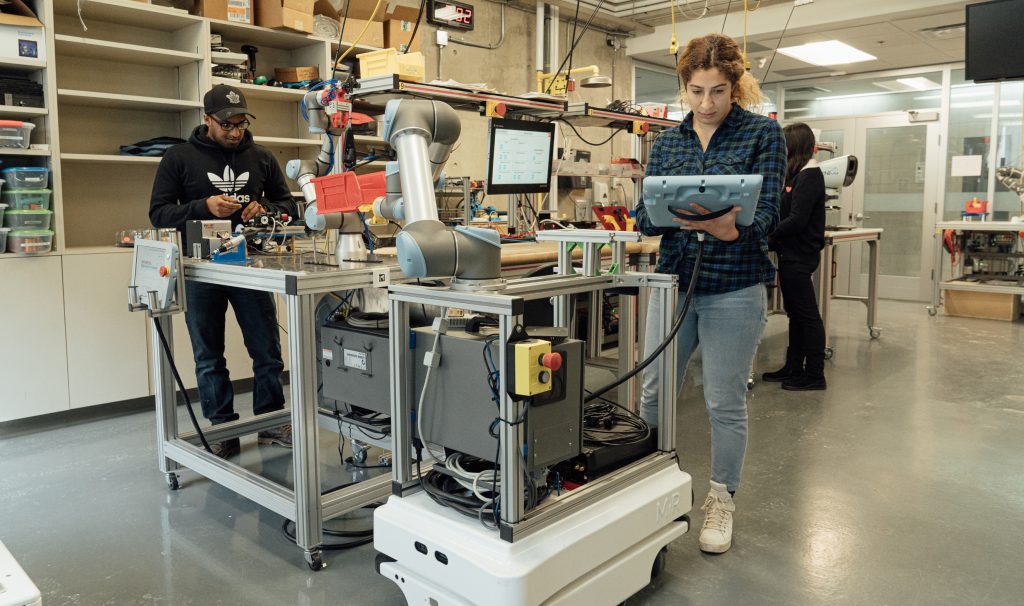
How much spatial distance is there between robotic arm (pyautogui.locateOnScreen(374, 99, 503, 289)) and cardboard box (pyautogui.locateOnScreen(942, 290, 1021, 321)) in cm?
605

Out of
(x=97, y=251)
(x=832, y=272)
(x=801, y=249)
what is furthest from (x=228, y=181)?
(x=832, y=272)

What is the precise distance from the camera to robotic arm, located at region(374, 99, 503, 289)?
1.52m

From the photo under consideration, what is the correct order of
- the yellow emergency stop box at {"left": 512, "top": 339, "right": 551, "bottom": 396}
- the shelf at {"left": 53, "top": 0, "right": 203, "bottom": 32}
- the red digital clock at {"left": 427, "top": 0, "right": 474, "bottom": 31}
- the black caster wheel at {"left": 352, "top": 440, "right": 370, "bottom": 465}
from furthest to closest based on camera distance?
the red digital clock at {"left": 427, "top": 0, "right": 474, "bottom": 31} → the shelf at {"left": 53, "top": 0, "right": 203, "bottom": 32} → the black caster wheel at {"left": 352, "top": 440, "right": 370, "bottom": 465} → the yellow emergency stop box at {"left": 512, "top": 339, "right": 551, "bottom": 396}

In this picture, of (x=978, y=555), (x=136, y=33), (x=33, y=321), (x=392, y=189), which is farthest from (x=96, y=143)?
(x=978, y=555)

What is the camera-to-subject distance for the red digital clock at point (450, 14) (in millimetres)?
5281

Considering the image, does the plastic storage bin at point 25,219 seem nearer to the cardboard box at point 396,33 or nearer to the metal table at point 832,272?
the cardboard box at point 396,33

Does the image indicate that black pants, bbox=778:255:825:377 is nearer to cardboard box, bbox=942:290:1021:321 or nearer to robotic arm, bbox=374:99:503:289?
robotic arm, bbox=374:99:503:289

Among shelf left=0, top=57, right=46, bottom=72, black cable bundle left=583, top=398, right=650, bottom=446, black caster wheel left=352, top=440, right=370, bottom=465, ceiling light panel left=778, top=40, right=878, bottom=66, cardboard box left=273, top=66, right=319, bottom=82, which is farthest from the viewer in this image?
ceiling light panel left=778, top=40, right=878, bottom=66

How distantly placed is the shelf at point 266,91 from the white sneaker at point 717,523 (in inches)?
120

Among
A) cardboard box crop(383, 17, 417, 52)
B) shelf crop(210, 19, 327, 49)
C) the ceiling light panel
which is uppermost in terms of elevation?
the ceiling light panel

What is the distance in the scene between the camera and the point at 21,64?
10.4 ft

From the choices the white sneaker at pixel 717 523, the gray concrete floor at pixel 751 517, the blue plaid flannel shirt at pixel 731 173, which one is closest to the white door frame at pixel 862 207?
the gray concrete floor at pixel 751 517

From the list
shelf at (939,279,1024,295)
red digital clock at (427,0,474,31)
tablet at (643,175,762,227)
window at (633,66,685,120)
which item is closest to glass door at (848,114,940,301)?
shelf at (939,279,1024,295)

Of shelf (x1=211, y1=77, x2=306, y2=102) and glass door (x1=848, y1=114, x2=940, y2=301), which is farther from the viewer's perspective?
glass door (x1=848, y1=114, x2=940, y2=301)
